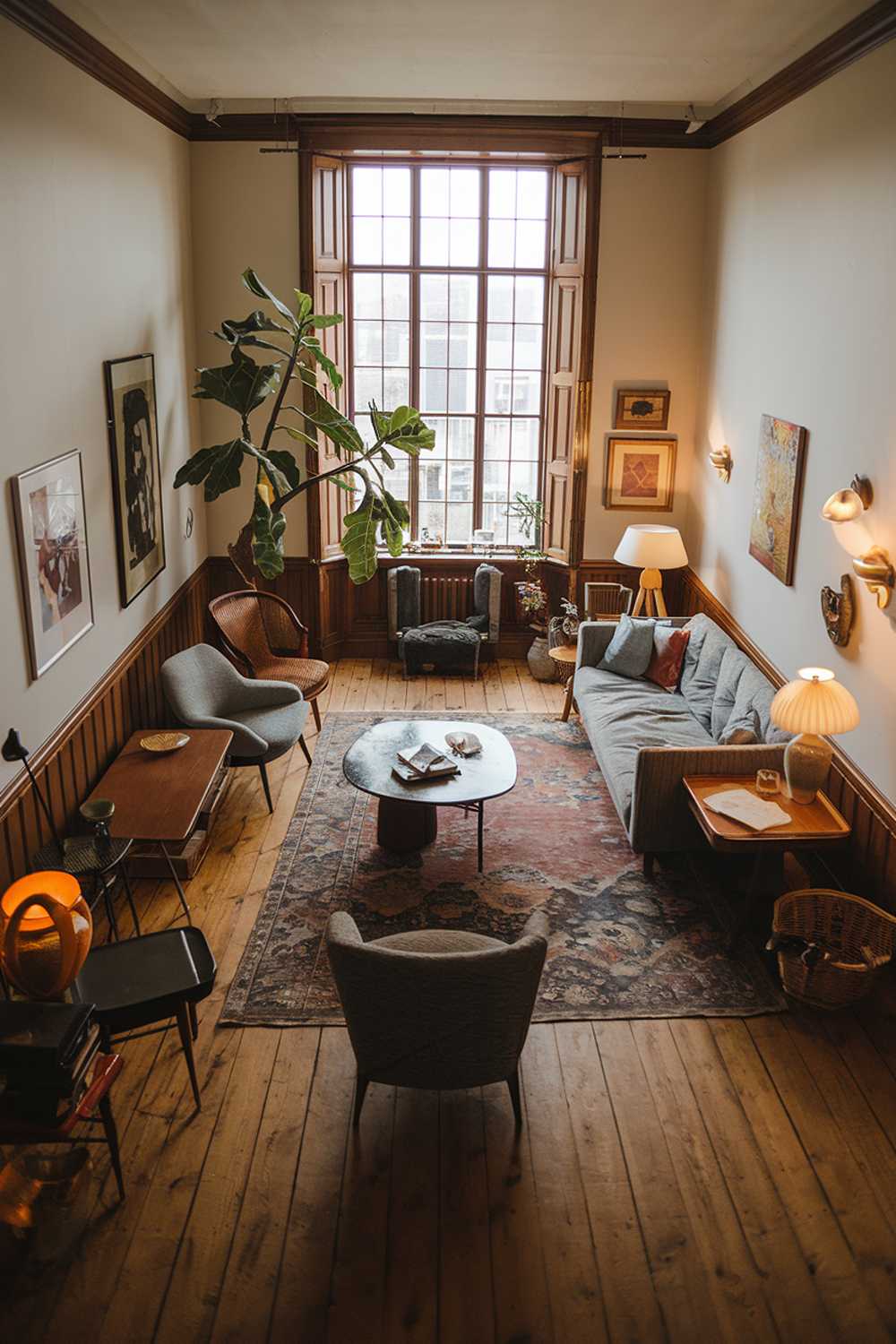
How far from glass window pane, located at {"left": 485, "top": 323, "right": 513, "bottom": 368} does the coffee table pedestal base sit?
4.23 meters

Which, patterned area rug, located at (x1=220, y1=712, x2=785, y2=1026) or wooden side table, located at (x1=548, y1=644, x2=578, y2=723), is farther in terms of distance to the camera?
wooden side table, located at (x1=548, y1=644, x2=578, y2=723)

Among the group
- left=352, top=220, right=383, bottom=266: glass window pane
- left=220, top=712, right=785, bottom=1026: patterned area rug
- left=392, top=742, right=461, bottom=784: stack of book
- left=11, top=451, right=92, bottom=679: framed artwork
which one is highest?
left=352, top=220, right=383, bottom=266: glass window pane

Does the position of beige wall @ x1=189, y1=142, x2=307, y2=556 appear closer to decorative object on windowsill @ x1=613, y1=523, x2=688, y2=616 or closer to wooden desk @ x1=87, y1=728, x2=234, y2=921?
decorative object on windowsill @ x1=613, y1=523, x2=688, y2=616

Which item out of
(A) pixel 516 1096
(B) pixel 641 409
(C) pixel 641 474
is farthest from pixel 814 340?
(A) pixel 516 1096

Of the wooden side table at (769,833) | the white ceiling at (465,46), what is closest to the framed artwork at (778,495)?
the wooden side table at (769,833)

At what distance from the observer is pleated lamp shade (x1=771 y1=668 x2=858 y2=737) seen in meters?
4.59

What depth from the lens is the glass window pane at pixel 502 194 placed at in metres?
8.04

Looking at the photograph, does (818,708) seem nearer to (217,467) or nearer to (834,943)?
(834,943)

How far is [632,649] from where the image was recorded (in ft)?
22.7

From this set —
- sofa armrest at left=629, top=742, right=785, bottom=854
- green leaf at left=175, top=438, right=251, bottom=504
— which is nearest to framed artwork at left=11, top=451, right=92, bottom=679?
green leaf at left=175, top=438, right=251, bottom=504

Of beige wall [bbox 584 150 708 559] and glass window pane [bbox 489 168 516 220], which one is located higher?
glass window pane [bbox 489 168 516 220]

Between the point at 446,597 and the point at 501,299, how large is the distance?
231cm

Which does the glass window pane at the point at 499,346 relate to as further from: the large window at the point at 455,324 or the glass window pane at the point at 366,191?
the glass window pane at the point at 366,191

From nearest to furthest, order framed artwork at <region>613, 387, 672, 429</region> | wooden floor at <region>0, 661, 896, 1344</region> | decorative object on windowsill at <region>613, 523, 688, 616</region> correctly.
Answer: wooden floor at <region>0, 661, 896, 1344</region>, decorative object on windowsill at <region>613, 523, 688, 616</region>, framed artwork at <region>613, 387, 672, 429</region>
